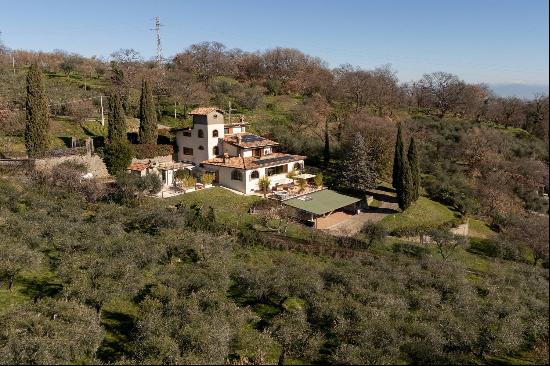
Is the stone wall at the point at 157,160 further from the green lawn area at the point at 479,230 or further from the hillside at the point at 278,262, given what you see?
the green lawn area at the point at 479,230

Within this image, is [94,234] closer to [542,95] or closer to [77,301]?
[77,301]

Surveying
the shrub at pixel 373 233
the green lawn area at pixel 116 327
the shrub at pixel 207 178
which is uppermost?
the shrub at pixel 207 178

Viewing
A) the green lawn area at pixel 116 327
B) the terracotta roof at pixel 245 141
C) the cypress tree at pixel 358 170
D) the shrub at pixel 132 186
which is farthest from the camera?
the terracotta roof at pixel 245 141

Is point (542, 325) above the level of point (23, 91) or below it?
below

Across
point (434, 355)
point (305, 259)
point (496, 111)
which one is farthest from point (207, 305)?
point (496, 111)

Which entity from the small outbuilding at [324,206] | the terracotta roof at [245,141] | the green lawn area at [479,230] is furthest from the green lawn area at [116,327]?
the green lawn area at [479,230]

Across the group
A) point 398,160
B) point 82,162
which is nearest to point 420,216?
point 398,160

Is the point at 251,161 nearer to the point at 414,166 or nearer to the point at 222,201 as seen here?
the point at 222,201
